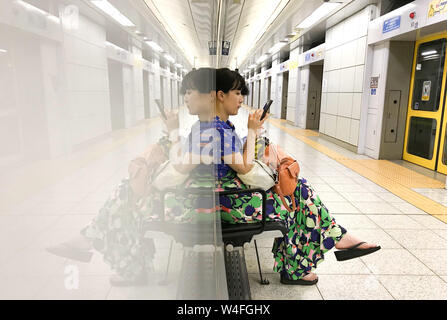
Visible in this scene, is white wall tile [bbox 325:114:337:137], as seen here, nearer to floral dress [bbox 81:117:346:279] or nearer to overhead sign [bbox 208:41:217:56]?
overhead sign [bbox 208:41:217:56]

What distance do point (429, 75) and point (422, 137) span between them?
951 millimetres

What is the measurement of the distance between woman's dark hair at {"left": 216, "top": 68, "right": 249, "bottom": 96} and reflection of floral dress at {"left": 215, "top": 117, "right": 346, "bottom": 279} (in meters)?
0.20

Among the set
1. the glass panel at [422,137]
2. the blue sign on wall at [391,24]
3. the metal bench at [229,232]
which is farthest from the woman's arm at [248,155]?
the blue sign on wall at [391,24]

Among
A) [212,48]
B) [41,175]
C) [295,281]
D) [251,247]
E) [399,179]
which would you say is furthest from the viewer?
[399,179]

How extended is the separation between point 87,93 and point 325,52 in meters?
8.57

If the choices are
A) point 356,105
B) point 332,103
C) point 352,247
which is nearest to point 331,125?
point 332,103

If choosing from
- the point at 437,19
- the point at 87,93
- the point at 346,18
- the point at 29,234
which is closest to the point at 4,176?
the point at 29,234

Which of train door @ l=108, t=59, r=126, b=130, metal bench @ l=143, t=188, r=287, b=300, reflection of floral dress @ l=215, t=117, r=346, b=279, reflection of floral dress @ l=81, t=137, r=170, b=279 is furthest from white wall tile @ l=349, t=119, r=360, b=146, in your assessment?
train door @ l=108, t=59, r=126, b=130

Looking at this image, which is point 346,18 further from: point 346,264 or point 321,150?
point 346,264

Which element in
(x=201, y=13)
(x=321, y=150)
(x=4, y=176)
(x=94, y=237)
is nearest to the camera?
(x=4, y=176)

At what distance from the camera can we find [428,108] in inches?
192

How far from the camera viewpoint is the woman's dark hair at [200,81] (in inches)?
69.5

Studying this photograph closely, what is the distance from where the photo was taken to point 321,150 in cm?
668

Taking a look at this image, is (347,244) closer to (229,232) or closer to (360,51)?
(229,232)
